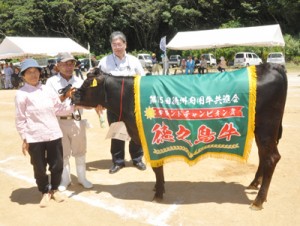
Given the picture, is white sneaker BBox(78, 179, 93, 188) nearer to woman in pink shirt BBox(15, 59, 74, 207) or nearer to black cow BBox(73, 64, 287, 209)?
woman in pink shirt BBox(15, 59, 74, 207)

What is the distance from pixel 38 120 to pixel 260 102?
8.73 feet

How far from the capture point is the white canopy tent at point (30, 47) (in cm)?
2269

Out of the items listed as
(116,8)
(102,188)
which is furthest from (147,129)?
(116,8)

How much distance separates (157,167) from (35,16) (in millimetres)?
55043

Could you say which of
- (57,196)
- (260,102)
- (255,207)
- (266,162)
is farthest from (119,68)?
(255,207)

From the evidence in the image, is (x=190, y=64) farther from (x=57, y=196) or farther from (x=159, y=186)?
(x=57, y=196)

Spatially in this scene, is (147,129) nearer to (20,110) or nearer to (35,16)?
(20,110)

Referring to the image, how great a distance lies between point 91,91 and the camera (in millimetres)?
4395

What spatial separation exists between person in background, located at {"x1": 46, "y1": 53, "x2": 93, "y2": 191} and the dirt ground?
0.20 metres

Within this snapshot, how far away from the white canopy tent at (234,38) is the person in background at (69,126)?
1946 centimetres

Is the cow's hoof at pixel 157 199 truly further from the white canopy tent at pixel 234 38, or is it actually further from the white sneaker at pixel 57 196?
the white canopy tent at pixel 234 38

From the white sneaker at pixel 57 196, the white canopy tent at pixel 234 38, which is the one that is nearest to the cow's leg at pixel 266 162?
the white sneaker at pixel 57 196

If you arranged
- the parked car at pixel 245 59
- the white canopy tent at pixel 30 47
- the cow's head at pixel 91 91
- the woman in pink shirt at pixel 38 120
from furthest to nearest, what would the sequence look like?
1. the parked car at pixel 245 59
2. the white canopy tent at pixel 30 47
3. the cow's head at pixel 91 91
4. the woman in pink shirt at pixel 38 120

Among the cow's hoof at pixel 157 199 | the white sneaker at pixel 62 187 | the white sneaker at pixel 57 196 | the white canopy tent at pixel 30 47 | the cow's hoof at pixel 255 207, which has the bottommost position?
the white sneaker at pixel 62 187
